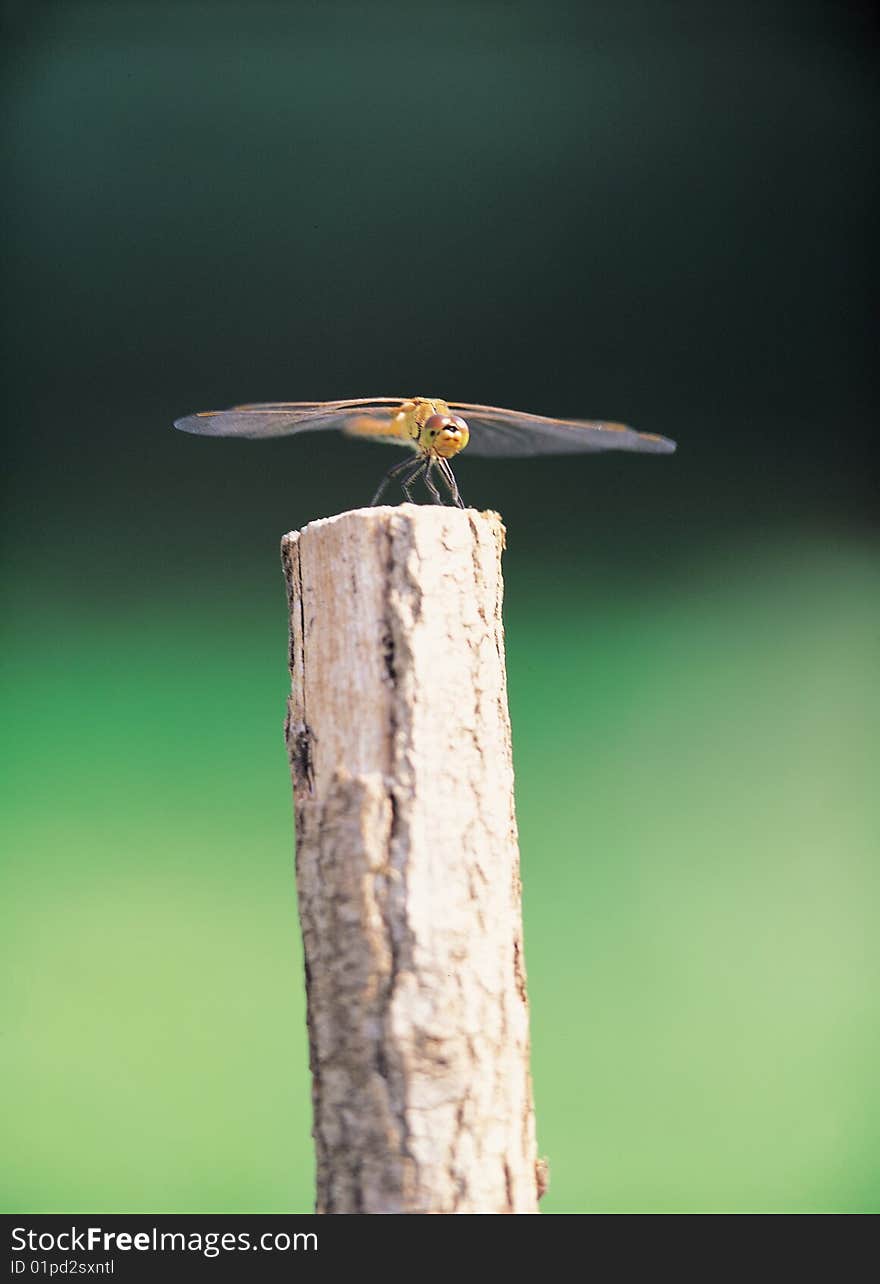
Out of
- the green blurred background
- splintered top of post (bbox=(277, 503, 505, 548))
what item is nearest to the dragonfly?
splintered top of post (bbox=(277, 503, 505, 548))

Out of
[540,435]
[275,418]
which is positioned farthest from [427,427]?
[540,435]

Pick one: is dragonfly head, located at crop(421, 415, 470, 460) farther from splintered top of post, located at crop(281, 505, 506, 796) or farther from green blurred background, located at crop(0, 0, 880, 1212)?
green blurred background, located at crop(0, 0, 880, 1212)

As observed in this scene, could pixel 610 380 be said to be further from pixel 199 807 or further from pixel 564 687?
pixel 199 807

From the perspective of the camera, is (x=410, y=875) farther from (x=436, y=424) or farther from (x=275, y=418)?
(x=275, y=418)

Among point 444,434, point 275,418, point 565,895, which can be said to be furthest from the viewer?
point 565,895

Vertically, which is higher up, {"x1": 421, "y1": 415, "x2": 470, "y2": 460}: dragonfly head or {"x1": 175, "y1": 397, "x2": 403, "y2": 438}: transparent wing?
{"x1": 175, "y1": 397, "x2": 403, "y2": 438}: transparent wing
